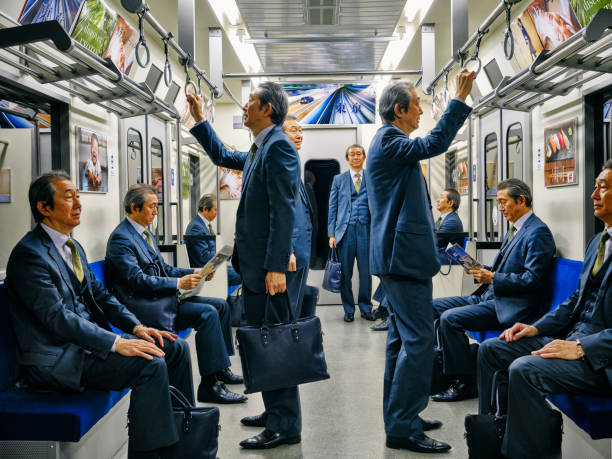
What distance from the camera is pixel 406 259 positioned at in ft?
8.84

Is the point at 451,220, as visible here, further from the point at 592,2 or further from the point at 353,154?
Answer: the point at 592,2

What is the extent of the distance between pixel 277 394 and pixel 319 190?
5.50 metres

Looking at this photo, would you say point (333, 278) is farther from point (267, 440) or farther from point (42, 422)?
point (42, 422)

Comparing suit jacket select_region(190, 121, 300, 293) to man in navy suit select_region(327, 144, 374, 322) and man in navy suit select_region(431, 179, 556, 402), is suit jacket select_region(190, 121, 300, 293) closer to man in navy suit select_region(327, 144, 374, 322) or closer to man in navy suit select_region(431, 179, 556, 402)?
man in navy suit select_region(431, 179, 556, 402)

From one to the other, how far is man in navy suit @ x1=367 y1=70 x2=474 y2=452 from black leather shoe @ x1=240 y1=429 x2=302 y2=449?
0.56 metres

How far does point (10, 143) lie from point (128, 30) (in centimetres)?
157

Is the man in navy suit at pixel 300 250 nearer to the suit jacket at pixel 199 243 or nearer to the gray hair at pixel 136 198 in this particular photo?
the gray hair at pixel 136 198

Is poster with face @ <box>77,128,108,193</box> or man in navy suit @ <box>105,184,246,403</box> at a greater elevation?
poster with face @ <box>77,128,108,193</box>

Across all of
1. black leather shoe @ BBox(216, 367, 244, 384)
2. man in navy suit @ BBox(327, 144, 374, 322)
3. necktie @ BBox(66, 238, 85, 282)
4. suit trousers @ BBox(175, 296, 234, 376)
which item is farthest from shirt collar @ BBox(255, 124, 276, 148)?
man in navy suit @ BBox(327, 144, 374, 322)

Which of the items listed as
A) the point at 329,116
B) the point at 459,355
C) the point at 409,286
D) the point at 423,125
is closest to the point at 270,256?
the point at 409,286

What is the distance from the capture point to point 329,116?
7477 millimetres

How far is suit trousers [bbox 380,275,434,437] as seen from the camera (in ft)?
8.89

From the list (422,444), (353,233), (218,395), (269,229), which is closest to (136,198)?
(269,229)

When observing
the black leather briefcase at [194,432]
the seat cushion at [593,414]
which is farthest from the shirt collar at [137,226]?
the seat cushion at [593,414]
